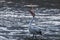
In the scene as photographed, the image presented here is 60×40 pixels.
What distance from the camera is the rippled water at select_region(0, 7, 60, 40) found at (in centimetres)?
247

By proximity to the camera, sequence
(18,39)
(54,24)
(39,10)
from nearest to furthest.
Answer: (18,39) < (54,24) < (39,10)

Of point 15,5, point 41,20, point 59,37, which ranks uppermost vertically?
point 15,5

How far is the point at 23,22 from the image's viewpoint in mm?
2619

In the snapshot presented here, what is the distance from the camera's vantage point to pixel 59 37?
2445mm

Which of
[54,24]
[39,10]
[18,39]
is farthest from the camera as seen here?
[39,10]

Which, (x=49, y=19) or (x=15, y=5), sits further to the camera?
(x=15, y=5)

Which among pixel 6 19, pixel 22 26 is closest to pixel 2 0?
pixel 6 19

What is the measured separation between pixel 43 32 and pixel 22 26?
10.5 inches

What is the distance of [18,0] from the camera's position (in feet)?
9.62

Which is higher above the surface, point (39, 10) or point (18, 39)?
point (39, 10)

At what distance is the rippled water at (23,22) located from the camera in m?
2.47

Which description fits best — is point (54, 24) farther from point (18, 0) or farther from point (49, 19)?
point (18, 0)

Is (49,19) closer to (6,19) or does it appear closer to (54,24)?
(54,24)

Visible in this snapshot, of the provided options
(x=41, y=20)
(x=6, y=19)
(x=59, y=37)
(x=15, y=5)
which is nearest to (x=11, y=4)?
(x=15, y=5)
